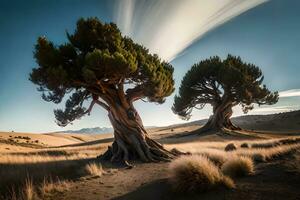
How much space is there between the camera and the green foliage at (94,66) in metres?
16.9

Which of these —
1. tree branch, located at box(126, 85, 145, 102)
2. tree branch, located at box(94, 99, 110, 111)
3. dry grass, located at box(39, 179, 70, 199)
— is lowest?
dry grass, located at box(39, 179, 70, 199)

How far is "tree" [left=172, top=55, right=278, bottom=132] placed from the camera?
4378 centimetres

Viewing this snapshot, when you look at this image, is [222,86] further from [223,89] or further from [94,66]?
[94,66]

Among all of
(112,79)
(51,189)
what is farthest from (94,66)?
(51,189)

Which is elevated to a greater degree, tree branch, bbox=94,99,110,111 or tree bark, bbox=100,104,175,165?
tree branch, bbox=94,99,110,111

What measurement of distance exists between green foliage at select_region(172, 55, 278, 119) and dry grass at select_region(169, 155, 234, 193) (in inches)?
1448

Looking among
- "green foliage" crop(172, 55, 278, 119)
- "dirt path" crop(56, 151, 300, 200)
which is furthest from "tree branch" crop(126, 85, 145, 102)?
"green foliage" crop(172, 55, 278, 119)

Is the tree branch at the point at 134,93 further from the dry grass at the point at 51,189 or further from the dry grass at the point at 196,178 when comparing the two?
the dry grass at the point at 196,178

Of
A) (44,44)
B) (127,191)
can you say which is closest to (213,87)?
(44,44)

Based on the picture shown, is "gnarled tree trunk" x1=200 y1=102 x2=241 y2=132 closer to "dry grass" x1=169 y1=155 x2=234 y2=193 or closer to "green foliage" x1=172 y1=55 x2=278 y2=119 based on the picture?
"green foliage" x1=172 y1=55 x2=278 y2=119

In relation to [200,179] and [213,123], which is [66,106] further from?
[213,123]

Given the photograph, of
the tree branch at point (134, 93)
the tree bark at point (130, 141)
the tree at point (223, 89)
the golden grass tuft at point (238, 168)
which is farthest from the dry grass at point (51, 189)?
the tree at point (223, 89)

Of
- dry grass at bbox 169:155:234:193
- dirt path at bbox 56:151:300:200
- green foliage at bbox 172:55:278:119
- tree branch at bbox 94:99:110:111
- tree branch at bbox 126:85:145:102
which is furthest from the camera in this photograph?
green foliage at bbox 172:55:278:119

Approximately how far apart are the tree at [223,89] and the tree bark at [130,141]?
27.5m
